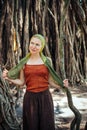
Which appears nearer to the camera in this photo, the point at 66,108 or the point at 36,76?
the point at 36,76

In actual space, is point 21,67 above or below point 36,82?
above

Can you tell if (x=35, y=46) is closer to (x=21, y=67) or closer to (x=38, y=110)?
(x=21, y=67)

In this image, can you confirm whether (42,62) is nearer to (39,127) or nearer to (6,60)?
(39,127)

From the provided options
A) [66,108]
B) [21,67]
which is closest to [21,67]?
[21,67]

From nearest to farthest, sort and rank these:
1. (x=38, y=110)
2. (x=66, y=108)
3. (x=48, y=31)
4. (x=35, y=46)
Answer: (x=35, y=46)
(x=38, y=110)
(x=66, y=108)
(x=48, y=31)

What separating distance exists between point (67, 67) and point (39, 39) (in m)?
3.90

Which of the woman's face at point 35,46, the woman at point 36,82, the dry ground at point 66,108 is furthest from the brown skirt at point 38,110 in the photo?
the dry ground at point 66,108

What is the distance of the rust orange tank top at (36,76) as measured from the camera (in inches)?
124

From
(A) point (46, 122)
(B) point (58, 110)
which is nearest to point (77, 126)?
(A) point (46, 122)

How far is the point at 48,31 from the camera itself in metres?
6.96

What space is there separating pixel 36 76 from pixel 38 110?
0.30 meters

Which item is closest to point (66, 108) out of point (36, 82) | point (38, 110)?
point (38, 110)

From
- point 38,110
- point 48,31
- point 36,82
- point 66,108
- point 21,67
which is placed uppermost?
point 48,31

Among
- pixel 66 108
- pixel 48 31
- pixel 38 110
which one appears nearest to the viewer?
pixel 38 110
